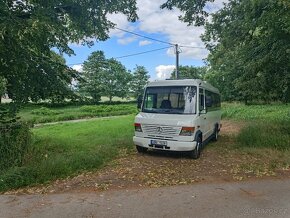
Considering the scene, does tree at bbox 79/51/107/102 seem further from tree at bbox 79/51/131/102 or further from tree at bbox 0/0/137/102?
tree at bbox 0/0/137/102

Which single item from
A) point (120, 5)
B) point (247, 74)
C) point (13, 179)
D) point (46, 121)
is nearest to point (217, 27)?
point (247, 74)

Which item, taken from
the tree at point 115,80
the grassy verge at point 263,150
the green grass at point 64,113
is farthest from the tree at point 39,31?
the tree at point 115,80

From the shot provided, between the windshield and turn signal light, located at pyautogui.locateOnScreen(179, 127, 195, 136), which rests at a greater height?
the windshield

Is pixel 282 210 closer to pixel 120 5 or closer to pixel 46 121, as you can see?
pixel 120 5

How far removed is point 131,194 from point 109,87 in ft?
183

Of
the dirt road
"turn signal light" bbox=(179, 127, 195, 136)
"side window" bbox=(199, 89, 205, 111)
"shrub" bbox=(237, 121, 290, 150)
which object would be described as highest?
"side window" bbox=(199, 89, 205, 111)

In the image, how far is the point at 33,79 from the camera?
955 cm

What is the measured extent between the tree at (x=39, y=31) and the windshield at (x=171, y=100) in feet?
10.2

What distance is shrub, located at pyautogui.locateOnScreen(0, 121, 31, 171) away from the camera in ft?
26.5

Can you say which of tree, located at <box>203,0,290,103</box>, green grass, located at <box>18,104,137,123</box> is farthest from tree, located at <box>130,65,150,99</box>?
tree, located at <box>203,0,290,103</box>

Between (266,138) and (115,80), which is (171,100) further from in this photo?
(115,80)

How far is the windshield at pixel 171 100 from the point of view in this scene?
9.98m

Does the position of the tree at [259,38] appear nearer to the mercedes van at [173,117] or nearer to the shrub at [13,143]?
the mercedes van at [173,117]

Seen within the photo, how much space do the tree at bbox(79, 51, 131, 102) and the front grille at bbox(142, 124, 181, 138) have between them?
48536 millimetres
